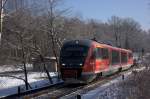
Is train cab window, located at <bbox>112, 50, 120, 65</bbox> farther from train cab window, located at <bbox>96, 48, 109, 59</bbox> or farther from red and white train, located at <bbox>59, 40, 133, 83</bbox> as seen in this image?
red and white train, located at <bbox>59, 40, 133, 83</bbox>

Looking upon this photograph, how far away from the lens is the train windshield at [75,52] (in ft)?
80.9

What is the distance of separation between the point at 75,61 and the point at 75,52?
743mm

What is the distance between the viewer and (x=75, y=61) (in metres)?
24.4

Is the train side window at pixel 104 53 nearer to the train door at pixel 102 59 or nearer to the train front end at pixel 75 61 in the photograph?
the train door at pixel 102 59

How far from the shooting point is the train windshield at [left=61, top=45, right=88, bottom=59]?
24.7m

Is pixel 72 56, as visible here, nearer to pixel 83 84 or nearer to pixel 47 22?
pixel 83 84

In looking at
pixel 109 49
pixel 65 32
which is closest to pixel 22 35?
pixel 109 49

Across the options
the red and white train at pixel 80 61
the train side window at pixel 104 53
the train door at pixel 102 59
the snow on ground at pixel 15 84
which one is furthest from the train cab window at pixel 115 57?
the red and white train at pixel 80 61

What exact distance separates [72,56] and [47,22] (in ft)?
41.4

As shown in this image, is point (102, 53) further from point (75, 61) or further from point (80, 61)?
point (75, 61)

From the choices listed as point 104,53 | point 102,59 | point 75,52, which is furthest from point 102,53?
point 75,52

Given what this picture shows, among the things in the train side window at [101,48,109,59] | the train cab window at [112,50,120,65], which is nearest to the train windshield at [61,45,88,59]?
the train side window at [101,48,109,59]

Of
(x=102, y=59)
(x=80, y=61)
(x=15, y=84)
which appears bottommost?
(x=15, y=84)

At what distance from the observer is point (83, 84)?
25938 millimetres
